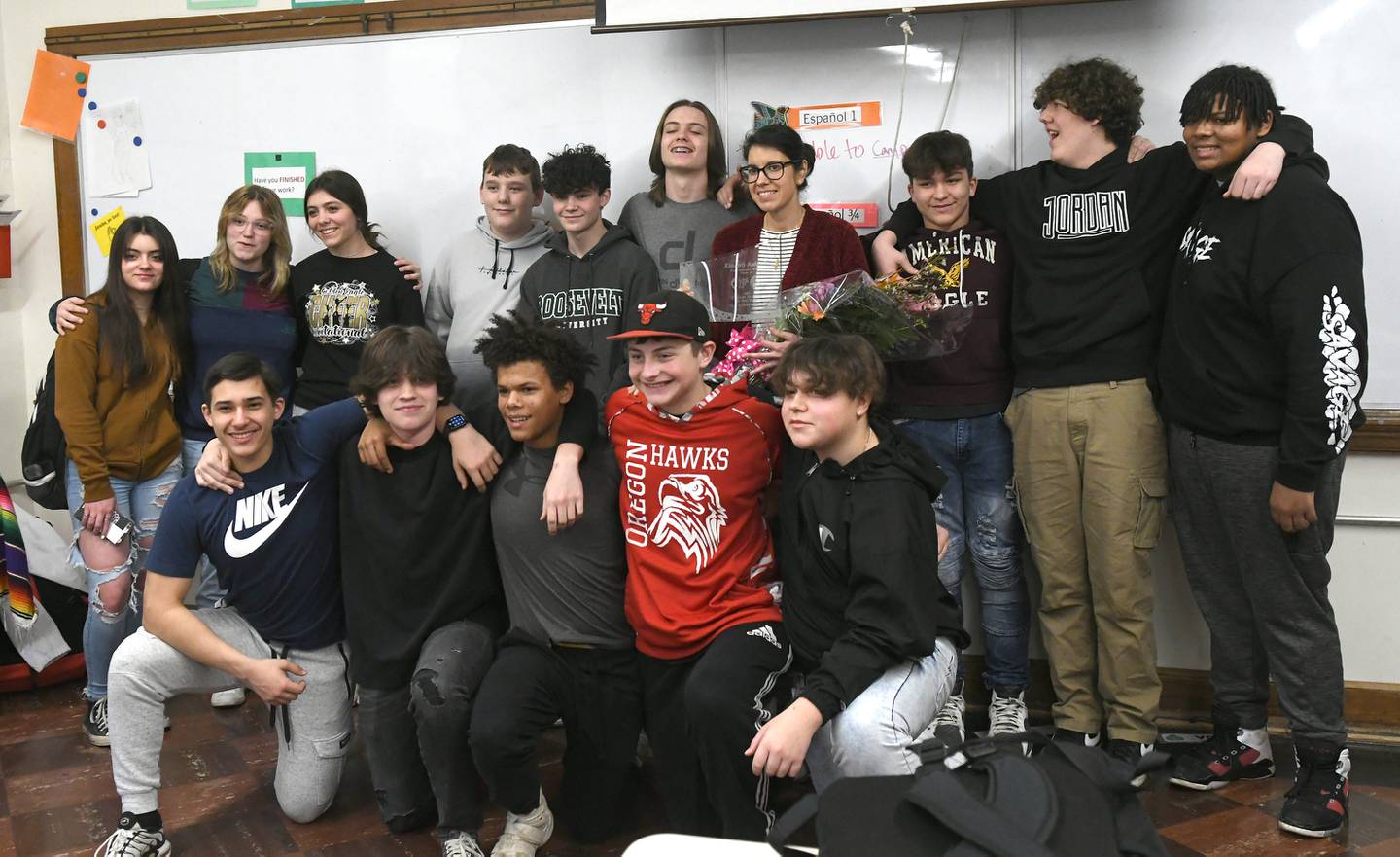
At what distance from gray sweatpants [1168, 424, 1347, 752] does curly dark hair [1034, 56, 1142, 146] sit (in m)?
0.78

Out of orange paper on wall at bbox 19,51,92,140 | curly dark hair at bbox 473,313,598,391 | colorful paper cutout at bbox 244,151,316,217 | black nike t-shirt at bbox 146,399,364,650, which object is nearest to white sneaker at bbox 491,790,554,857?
black nike t-shirt at bbox 146,399,364,650

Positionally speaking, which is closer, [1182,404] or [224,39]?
[1182,404]

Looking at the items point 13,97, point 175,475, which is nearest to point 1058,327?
point 175,475

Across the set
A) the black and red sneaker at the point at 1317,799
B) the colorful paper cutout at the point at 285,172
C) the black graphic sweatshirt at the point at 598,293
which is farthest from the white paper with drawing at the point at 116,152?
the black and red sneaker at the point at 1317,799

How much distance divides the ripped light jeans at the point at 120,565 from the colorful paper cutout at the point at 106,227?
1.09 metres

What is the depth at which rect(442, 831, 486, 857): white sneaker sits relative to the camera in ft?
7.58

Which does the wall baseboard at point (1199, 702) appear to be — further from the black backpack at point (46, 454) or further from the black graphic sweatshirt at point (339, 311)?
the black backpack at point (46, 454)

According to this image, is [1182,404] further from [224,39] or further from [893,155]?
[224,39]

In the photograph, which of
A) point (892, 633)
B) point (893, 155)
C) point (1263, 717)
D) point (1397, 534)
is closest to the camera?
point (892, 633)

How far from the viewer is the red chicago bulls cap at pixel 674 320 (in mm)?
2299

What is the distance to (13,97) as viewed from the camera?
3871 millimetres

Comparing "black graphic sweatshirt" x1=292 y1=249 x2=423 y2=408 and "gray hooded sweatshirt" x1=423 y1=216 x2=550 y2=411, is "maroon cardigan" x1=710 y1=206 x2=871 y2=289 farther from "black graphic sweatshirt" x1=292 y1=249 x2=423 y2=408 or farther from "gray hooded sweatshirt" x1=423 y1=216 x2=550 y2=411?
"black graphic sweatshirt" x1=292 y1=249 x2=423 y2=408

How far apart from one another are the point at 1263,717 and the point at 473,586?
6.44 feet

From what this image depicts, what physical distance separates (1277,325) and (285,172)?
10.0ft
